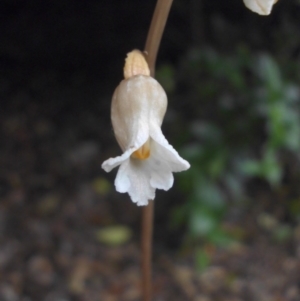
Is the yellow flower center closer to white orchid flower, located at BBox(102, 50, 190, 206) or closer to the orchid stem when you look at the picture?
white orchid flower, located at BBox(102, 50, 190, 206)

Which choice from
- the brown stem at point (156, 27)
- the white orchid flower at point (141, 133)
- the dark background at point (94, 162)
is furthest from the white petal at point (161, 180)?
the dark background at point (94, 162)

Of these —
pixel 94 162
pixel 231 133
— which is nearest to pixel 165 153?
pixel 231 133

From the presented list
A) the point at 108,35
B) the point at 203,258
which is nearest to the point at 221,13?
the point at 108,35

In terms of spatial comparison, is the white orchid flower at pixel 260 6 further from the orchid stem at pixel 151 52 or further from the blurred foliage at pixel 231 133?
the blurred foliage at pixel 231 133

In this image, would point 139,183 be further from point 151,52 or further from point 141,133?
point 151,52

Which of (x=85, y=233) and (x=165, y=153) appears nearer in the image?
(x=165, y=153)

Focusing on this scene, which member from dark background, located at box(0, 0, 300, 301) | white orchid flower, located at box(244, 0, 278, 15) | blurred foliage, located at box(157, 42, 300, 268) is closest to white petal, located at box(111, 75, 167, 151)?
white orchid flower, located at box(244, 0, 278, 15)

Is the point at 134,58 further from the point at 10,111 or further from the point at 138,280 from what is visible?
the point at 10,111
